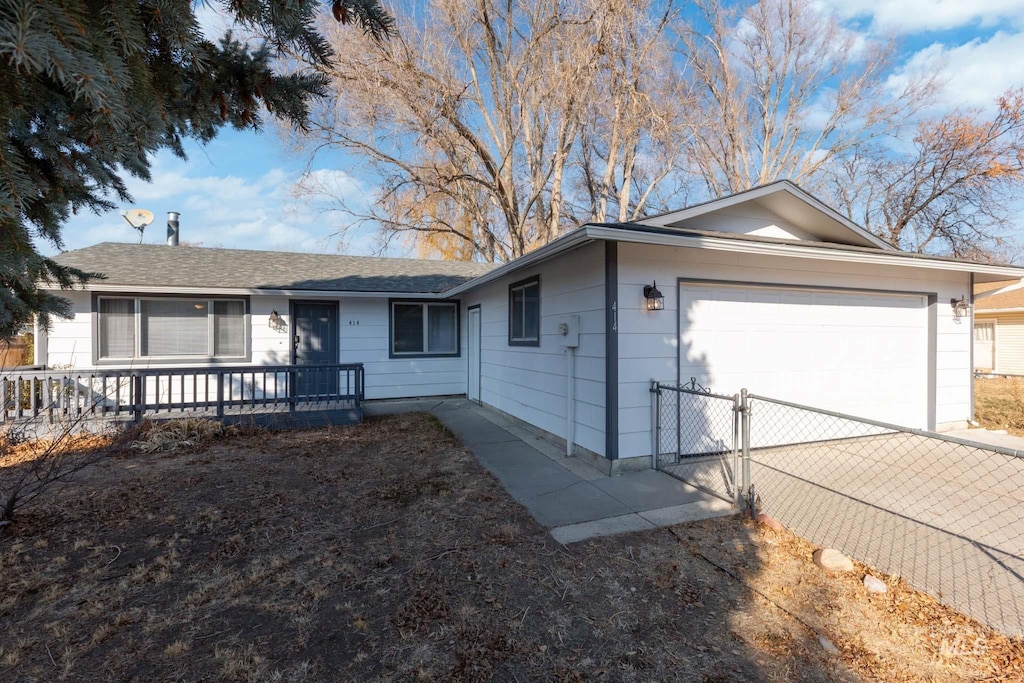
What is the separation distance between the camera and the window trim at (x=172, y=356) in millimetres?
8055

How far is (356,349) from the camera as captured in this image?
31.8 ft

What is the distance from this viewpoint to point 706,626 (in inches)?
97.5

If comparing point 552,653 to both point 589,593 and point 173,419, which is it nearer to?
point 589,593

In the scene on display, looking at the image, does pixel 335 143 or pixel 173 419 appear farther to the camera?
pixel 335 143

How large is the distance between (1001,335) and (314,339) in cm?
2344

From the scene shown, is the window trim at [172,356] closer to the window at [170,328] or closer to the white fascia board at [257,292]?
the window at [170,328]

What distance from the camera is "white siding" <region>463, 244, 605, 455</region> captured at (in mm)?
5141

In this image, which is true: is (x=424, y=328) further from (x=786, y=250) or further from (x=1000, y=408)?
(x=1000, y=408)

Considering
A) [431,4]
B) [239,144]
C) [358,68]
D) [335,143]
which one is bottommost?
[239,144]

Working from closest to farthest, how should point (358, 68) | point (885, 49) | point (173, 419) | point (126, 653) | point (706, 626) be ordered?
point (126, 653) < point (706, 626) < point (173, 419) < point (358, 68) < point (885, 49)

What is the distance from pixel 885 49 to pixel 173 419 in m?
23.0

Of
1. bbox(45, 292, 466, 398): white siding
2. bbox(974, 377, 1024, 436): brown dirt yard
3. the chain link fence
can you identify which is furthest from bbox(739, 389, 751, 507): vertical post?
bbox(45, 292, 466, 398): white siding

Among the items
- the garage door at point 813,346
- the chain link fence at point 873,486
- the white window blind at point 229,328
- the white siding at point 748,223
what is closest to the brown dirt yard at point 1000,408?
the garage door at point 813,346

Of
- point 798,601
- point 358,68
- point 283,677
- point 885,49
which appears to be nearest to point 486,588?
point 283,677
